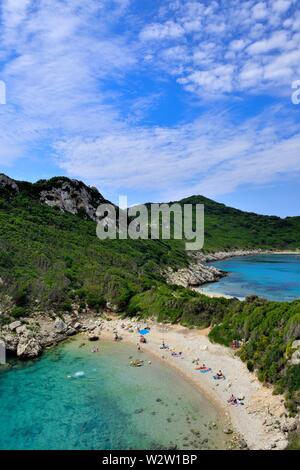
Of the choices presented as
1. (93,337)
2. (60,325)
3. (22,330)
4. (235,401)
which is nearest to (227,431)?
(235,401)

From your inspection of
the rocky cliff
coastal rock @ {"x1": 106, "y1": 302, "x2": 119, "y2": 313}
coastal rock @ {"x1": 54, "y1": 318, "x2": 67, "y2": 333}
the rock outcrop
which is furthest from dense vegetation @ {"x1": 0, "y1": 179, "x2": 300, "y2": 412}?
the rock outcrop

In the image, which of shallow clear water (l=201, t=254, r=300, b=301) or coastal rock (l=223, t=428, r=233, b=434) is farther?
shallow clear water (l=201, t=254, r=300, b=301)

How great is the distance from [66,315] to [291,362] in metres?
32.2

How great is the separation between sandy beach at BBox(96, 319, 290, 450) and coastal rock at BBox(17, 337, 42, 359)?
30.0ft

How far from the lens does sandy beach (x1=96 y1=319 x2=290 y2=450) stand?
2430 centimetres

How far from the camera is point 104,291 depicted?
194ft

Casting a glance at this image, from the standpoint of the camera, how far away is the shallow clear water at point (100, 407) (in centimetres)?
2417

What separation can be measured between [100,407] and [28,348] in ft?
47.7

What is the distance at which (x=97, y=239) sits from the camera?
94375 millimetres

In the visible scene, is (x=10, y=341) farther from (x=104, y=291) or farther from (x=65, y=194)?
(x=65, y=194)

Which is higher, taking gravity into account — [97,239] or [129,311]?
[97,239]

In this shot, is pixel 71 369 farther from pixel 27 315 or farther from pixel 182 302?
pixel 182 302

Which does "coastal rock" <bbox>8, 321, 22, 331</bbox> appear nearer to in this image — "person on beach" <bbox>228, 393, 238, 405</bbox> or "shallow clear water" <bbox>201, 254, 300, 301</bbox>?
"person on beach" <bbox>228, 393, 238, 405</bbox>
